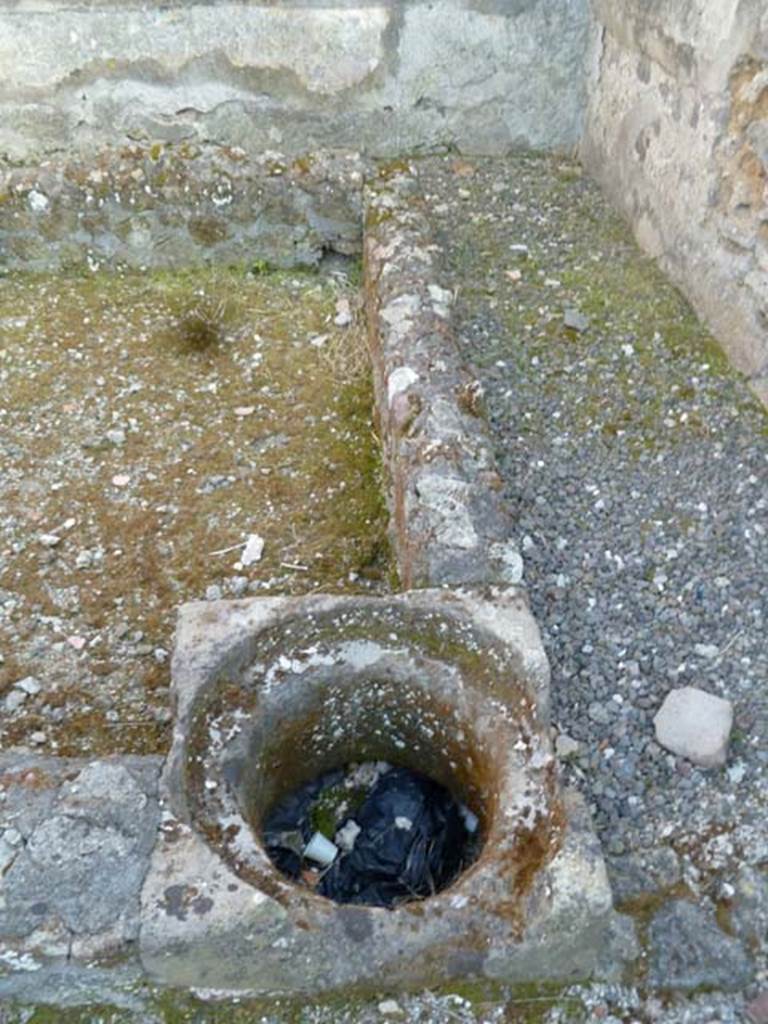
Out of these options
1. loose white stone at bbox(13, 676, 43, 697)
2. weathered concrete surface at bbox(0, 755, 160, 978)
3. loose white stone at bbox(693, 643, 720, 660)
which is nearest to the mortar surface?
loose white stone at bbox(693, 643, 720, 660)

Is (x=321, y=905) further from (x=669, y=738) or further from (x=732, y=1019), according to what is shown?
(x=669, y=738)

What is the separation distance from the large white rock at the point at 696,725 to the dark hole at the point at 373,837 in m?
0.56

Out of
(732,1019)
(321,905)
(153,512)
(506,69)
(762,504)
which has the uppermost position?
(506,69)

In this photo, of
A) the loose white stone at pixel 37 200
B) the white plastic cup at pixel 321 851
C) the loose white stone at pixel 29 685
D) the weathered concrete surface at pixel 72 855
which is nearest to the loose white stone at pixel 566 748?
the white plastic cup at pixel 321 851

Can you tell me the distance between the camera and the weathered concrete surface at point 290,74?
169 inches

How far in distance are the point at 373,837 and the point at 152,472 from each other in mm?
1675

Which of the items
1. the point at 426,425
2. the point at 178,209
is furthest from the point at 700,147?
the point at 178,209

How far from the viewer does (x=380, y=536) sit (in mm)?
3109

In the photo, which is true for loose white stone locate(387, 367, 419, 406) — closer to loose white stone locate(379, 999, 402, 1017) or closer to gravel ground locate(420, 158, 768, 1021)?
gravel ground locate(420, 158, 768, 1021)

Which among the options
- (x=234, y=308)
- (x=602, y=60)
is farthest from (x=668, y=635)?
(x=602, y=60)

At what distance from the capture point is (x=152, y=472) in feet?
11.1

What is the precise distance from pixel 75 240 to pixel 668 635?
3.32 metres

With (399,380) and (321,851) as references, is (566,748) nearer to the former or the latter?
(321,851)

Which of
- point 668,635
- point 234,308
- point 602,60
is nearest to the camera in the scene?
point 668,635
